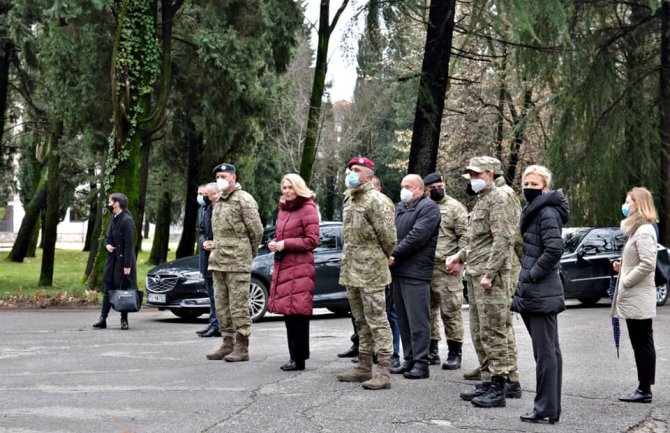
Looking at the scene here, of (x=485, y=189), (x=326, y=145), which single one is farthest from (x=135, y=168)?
(x=326, y=145)

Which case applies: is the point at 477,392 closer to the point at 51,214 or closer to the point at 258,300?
the point at 258,300

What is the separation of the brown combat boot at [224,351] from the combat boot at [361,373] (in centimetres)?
179

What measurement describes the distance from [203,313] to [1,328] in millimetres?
3261

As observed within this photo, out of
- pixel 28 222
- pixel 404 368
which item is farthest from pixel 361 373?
pixel 28 222

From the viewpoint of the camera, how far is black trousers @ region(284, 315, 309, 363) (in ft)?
28.8

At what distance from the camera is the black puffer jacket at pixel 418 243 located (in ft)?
27.3

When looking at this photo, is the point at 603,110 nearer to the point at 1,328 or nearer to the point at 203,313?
the point at 203,313

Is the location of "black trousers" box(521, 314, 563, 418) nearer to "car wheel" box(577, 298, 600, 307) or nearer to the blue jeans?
the blue jeans

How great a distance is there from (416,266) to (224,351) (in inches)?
98.2

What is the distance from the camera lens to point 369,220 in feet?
26.7

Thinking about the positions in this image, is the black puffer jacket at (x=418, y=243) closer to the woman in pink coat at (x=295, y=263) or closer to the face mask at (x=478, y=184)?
the woman in pink coat at (x=295, y=263)

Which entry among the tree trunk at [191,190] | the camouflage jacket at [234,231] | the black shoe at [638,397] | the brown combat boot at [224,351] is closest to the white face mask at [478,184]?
the black shoe at [638,397]

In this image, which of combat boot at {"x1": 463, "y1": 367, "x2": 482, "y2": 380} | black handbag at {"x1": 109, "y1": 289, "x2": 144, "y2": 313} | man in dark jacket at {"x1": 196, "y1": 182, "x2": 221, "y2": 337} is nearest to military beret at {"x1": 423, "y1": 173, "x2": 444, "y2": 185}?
combat boot at {"x1": 463, "y1": 367, "x2": 482, "y2": 380}

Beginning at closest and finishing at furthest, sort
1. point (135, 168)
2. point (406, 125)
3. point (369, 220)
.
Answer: point (369, 220) < point (135, 168) < point (406, 125)
